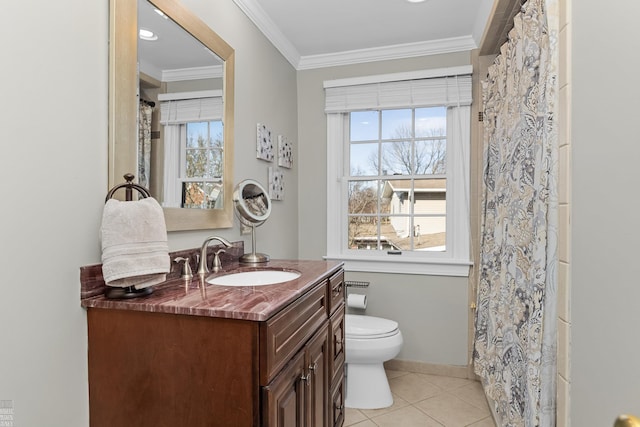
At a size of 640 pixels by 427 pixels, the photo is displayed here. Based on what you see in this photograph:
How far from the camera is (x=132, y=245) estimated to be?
1059 millimetres

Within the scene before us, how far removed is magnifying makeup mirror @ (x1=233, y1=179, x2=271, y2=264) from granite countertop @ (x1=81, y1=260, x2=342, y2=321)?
0.56 m

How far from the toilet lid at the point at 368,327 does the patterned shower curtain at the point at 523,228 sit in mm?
559

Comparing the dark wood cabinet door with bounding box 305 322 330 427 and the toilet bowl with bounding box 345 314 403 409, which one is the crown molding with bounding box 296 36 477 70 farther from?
the dark wood cabinet door with bounding box 305 322 330 427

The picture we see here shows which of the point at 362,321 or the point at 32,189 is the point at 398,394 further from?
the point at 32,189

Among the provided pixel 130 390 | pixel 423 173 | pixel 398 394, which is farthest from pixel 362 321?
pixel 130 390

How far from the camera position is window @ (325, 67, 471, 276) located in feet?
8.73

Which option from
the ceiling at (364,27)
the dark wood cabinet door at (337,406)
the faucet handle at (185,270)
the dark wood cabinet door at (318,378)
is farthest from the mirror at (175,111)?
the dark wood cabinet door at (337,406)

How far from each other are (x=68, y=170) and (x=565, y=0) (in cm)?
152

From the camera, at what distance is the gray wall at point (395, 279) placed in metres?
2.66

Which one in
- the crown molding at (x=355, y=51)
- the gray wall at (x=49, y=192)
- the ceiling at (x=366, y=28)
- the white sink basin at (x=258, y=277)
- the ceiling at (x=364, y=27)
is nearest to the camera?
the gray wall at (x=49, y=192)

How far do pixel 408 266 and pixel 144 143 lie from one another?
2050mm

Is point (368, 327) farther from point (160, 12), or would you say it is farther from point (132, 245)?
point (160, 12)

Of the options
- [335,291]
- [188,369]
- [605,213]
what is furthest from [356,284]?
[605,213]

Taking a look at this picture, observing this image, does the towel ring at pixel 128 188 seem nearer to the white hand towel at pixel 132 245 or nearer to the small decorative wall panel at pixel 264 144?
the white hand towel at pixel 132 245
